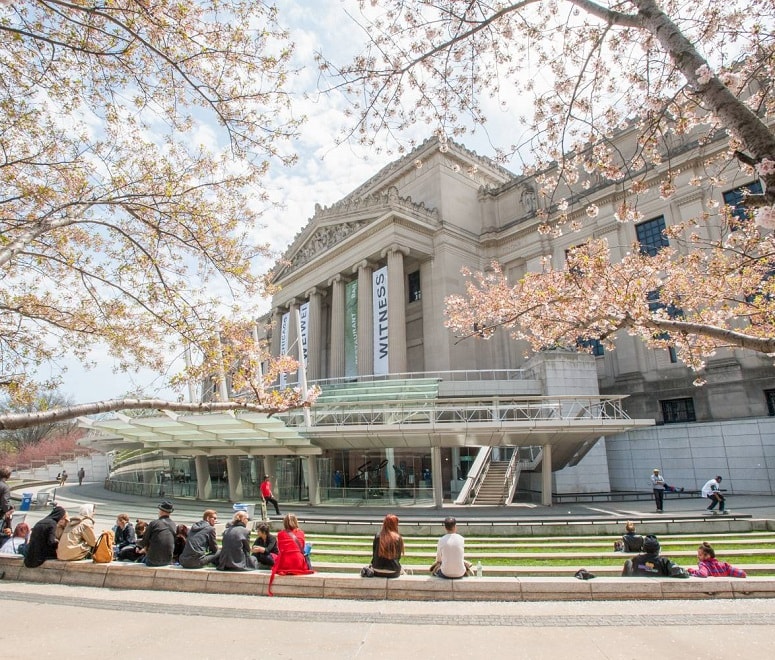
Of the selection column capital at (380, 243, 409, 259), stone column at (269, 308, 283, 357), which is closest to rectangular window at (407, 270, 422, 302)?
column capital at (380, 243, 409, 259)

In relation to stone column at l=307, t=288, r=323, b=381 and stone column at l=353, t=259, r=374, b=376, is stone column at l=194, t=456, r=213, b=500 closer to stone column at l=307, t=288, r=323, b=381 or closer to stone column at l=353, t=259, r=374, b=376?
stone column at l=353, t=259, r=374, b=376

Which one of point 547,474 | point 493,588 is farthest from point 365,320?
point 493,588

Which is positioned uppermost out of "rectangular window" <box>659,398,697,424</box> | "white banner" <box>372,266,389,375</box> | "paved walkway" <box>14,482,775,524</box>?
"white banner" <box>372,266,389,375</box>

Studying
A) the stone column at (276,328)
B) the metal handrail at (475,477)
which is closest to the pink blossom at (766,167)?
the metal handrail at (475,477)

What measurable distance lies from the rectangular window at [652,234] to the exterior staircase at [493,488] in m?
17.5

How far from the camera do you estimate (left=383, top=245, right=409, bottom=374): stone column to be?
3556 cm

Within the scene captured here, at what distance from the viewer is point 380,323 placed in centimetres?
3659

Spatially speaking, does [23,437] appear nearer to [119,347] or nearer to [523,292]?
[119,347]

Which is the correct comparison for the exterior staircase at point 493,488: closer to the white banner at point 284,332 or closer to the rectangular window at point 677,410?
the rectangular window at point 677,410

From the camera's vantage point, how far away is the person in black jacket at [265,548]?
8.58 meters

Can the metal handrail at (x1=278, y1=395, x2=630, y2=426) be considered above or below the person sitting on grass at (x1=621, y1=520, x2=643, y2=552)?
above

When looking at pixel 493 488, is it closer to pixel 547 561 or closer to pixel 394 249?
pixel 547 561

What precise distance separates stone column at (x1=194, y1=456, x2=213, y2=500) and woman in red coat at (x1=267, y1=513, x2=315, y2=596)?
26.9 m

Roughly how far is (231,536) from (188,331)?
15.6 ft
